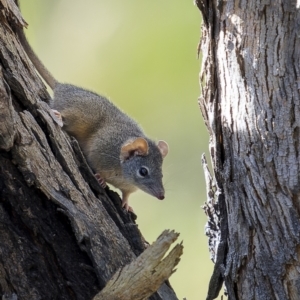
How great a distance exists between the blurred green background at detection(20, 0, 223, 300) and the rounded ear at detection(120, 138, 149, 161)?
2859mm

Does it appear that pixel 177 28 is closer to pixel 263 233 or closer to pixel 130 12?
pixel 130 12

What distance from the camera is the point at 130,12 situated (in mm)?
9344

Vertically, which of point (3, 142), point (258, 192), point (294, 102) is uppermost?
point (294, 102)

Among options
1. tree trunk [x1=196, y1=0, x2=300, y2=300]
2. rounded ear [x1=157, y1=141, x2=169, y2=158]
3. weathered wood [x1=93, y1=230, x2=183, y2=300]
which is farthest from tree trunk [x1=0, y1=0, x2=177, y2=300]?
rounded ear [x1=157, y1=141, x2=169, y2=158]

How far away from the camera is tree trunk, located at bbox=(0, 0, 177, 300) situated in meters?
3.19

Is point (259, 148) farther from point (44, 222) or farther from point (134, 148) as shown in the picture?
point (134, 148)

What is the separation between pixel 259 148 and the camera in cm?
333

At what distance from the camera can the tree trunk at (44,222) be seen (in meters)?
3.19

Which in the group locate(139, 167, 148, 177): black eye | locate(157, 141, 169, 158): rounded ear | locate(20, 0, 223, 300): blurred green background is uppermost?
locate(20, 0, 223, 300): blurred green background

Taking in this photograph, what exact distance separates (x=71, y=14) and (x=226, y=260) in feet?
20.7

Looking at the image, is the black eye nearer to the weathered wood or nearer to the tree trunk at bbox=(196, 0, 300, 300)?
the tree trunk at bbox=(196, 0, 300, 300)

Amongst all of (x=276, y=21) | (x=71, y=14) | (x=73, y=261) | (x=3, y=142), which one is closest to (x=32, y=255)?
(x=73, y=261)

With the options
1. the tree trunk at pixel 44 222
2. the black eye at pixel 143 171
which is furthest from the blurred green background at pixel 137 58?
the tree trunk at pixel 44 222

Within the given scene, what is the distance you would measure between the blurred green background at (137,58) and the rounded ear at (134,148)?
113 inches
